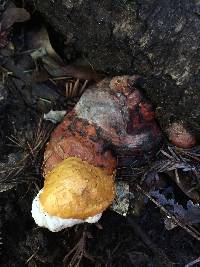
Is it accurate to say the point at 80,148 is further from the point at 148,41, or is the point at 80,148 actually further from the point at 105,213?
the point at 148,41

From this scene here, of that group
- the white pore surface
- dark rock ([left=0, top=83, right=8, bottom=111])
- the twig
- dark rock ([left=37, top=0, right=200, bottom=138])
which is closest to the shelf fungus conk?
the white pore surface

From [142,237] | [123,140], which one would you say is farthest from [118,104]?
[142,237]

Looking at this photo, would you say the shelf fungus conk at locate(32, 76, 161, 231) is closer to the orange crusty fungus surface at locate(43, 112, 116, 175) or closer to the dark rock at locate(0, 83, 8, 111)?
the orange crusty fungus surface at locate(43, 112, 116, 175)

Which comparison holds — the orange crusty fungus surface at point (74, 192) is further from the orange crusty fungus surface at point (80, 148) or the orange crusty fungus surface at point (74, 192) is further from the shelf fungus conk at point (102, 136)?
the orange crusty fungus surface at point (80, 148)

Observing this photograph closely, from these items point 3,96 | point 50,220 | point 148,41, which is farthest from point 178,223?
point 3,96

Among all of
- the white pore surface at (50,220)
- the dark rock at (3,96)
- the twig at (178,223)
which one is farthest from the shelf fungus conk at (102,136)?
the dark rock at (3,96)

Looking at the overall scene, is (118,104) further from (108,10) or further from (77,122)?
(108,10)
